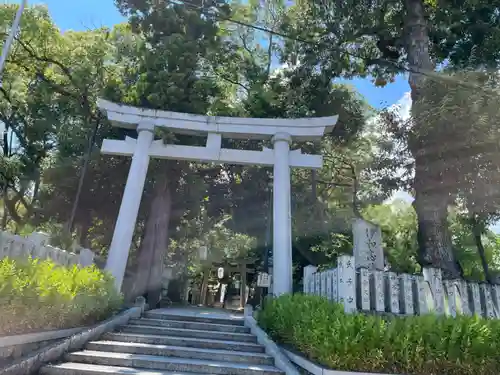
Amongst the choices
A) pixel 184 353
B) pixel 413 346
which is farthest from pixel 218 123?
pixel 413 346

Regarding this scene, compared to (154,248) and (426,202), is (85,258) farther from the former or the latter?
(426,202)

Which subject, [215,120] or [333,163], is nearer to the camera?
[215,120]

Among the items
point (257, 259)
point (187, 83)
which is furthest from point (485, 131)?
point (257, 259)

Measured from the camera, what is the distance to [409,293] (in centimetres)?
527

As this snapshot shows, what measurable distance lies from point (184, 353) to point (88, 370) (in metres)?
1.36

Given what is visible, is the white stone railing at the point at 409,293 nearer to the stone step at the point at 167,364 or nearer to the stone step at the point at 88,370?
the stone step at the point at 167,364

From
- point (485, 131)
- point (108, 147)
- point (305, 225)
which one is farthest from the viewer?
point (305, 225)

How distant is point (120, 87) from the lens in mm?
11234

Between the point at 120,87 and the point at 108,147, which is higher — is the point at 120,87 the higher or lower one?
the higher one

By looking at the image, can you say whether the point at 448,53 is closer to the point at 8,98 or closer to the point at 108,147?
the point at 108,147

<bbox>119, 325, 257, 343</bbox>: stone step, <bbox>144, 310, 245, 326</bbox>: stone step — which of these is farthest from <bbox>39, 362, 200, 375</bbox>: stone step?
<bbox>144, 310, 245, 326</bbox>: stone step

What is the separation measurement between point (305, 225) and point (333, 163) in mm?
2668

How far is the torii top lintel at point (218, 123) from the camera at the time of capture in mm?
9188

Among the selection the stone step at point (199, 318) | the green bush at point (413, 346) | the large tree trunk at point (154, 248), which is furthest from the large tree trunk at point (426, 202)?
the large tree trunk at point (154, 248)
